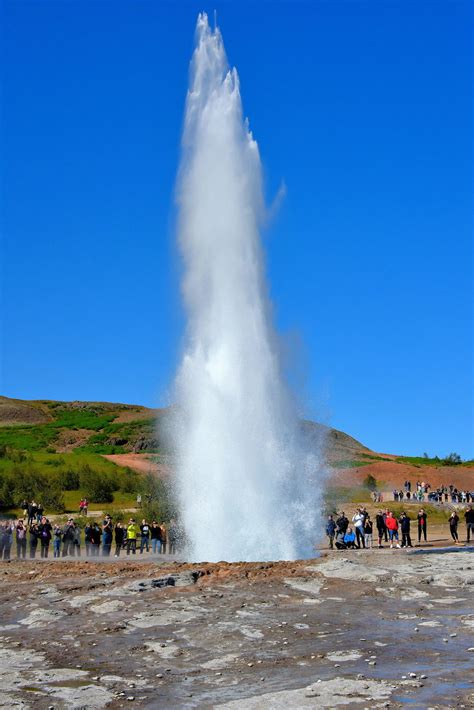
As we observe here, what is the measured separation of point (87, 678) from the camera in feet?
45.4

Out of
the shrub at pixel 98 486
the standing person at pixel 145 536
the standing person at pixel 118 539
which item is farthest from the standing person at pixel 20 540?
the shrub at pixel 98 486

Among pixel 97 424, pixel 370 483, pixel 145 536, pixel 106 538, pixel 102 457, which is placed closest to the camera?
pixel 106 538

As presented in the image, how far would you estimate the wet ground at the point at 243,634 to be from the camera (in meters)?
12.7

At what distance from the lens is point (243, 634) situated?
16.8 meters

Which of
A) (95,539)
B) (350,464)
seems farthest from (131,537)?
(350,464)

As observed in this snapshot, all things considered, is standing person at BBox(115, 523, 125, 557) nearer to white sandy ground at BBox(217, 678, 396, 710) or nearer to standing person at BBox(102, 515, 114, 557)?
standing person at BBox(102, 515, 114, 557)

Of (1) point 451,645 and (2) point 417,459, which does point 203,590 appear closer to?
(1) point 451,645

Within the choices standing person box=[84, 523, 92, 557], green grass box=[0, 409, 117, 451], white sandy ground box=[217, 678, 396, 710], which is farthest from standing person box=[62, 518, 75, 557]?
green grass box=[0, 409, 117, 451]

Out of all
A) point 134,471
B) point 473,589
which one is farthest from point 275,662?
point 134,471

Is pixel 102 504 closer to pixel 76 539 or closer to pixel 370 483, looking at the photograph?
pixel 76 539

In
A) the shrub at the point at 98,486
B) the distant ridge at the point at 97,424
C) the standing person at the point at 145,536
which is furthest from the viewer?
the distant ridge at the point at 97,424

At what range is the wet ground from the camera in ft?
41.5

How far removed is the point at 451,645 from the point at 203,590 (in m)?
7.11

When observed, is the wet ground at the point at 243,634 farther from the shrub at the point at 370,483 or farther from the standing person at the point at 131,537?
the shrub at the point at 370,483
